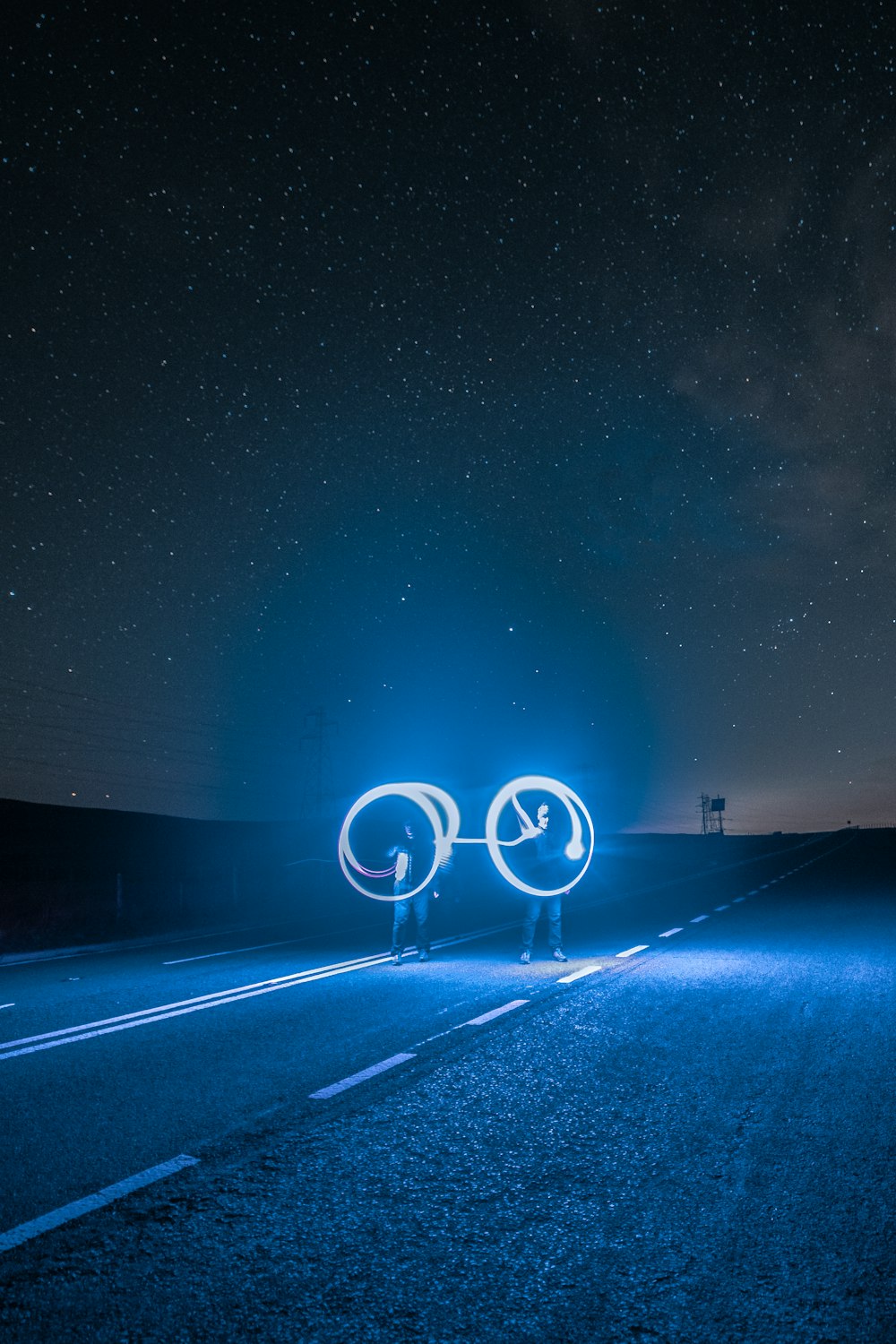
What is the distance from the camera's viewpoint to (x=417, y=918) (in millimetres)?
12914

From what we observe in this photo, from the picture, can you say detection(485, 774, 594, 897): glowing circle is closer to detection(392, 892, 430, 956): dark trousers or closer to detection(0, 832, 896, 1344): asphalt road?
detection(392, 892, 430, 956): dark trousers

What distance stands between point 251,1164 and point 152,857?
17.9 m

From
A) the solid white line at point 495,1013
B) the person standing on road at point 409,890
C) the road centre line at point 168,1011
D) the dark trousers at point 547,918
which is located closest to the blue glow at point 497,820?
the person standing on road at point 409,890

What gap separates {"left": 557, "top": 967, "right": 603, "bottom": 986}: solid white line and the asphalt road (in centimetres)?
37

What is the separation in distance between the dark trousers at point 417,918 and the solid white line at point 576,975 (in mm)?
2614

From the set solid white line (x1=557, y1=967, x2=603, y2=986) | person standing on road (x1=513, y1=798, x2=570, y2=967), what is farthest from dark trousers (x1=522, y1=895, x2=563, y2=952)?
solid white line (x1=557, y1=967, x2=603, y2=986)

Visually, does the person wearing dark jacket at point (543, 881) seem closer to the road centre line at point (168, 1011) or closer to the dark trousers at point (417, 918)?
the dark trousers at point (417, 918)

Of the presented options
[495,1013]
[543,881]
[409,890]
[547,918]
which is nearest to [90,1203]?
[495,1013]

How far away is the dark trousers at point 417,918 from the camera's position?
40.5 ft

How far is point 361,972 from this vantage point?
11047 millimetres

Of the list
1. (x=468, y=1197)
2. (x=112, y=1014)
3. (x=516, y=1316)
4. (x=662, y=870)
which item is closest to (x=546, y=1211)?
(x=468, y=1197)

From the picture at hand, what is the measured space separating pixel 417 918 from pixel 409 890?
0.45 m

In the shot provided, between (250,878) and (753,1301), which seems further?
(250,878)

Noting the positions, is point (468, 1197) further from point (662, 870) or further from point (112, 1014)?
point (662, 870)
